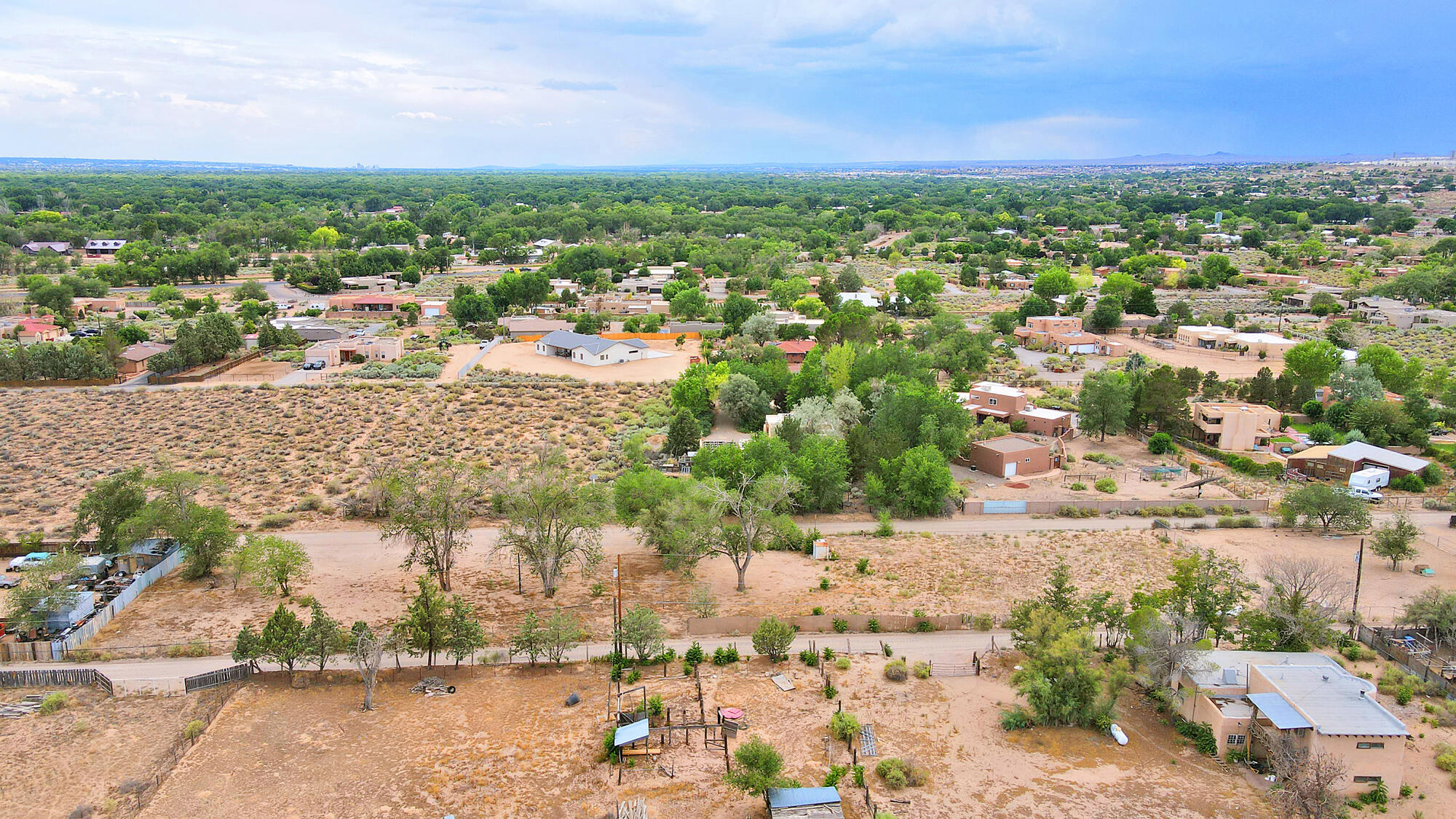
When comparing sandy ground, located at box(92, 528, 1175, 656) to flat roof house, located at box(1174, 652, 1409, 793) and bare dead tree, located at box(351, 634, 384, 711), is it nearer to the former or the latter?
bare dead tree, located at box(351, 634, 384, 711)

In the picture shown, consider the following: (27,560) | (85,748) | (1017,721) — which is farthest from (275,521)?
(1017,721)

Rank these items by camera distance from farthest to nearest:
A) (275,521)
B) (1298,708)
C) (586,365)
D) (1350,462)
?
(586,365) → (1350,462) → (275,521) → (1298,708)

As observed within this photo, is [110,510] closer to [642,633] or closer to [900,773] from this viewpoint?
[642,633]

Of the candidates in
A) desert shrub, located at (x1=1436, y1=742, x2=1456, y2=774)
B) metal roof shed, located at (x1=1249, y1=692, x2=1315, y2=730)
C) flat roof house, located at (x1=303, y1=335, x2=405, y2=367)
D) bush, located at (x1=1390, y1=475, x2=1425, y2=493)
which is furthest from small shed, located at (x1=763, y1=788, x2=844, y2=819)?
flat roof house, located at (x1=303, y1=335, x2=405, y2=367)

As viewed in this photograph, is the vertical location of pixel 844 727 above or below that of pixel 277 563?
below

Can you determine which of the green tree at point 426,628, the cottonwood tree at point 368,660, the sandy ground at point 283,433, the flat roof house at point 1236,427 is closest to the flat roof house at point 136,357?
the sandy ground at point 283,433
